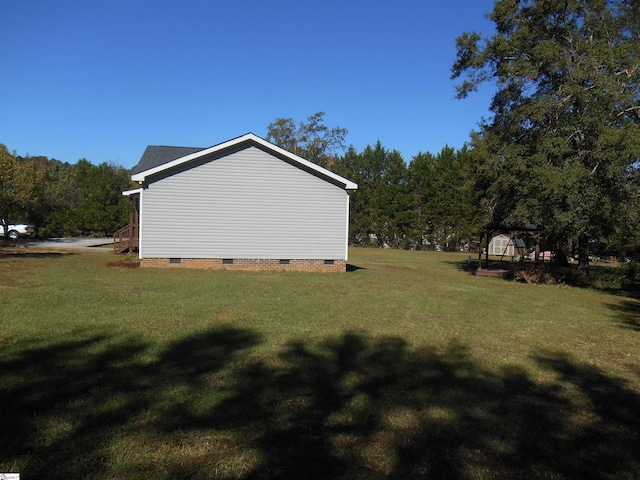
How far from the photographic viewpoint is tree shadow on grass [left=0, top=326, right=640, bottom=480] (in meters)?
3.33

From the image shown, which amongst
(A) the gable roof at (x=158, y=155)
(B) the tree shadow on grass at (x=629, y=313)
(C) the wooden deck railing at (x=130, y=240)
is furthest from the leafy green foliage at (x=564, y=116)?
(C) the wooden deck railing at (x=130, y=240)

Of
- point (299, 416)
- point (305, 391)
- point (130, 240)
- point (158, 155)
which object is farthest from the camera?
point (130, 240)

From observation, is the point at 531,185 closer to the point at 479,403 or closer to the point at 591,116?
the point at 591,116

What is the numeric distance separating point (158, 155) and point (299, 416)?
62.0 feet

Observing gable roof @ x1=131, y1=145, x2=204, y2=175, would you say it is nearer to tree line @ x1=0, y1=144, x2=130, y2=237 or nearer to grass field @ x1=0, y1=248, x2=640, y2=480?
grass field @ x1=0, y1=248, x2=640, y2=480

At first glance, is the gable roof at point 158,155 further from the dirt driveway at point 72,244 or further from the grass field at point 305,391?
the grass field at point 305,391

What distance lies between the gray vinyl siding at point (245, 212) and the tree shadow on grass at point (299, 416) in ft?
34.7

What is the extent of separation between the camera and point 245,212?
16844 millimetres

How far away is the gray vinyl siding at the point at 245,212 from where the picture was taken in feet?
53.5

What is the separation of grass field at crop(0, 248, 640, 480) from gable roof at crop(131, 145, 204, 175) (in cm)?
1077

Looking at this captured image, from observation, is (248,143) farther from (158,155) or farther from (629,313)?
(629,313)

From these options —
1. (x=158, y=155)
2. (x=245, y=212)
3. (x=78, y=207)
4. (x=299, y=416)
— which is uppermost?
(x=158, y=155)

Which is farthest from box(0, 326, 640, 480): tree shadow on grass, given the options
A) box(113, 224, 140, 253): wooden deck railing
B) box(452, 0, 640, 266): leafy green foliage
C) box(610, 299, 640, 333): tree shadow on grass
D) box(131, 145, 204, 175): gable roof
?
box(113, 224, 140, 253): wooden deck railing

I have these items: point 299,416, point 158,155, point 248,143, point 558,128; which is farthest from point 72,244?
point 299,416
